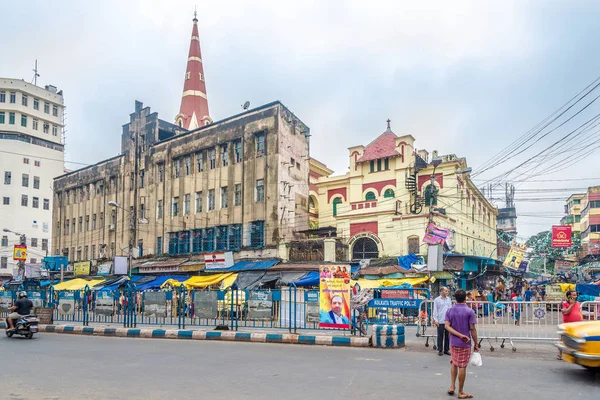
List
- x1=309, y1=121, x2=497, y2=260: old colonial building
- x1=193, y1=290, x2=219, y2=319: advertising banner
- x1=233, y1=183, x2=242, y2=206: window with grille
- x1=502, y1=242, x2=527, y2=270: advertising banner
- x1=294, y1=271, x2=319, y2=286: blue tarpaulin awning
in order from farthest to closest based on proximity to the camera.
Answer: x1=233, y1=183, x2=242, y2=206: window with grille → x1=309, y1=121, x2=497, y2=260: old colonial building → x1=502, y1=242, x2=527, y2=270: advertising banner → x1=294, y1=271, x2=319, y2=286: blue tarpaulin awning → x1=193, y1=290, x2=219, y2=319: advertising banner

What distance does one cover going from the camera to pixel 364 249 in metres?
32.1

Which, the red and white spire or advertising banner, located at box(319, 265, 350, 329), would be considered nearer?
advertising banner, located at box(319, 265, 350, 329)

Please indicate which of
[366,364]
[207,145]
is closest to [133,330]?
[366,364]

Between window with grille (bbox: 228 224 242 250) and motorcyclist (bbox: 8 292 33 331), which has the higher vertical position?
window with grille (bbox: 228 224 242 250)

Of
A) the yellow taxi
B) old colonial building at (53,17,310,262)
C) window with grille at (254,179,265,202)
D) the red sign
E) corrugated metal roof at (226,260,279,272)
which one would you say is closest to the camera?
the yellow taxi

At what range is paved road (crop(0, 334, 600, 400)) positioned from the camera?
7398 mm

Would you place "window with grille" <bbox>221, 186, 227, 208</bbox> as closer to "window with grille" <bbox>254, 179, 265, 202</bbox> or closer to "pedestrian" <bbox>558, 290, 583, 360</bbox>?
"window with grille" <bbox>254, 179, 265, 202</bbox>

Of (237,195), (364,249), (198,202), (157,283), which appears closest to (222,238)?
(237,195)

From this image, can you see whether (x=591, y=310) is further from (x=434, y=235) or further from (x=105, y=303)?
(x=105, y=303)

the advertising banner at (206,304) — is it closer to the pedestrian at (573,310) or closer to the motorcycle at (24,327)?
the motorcycle at (24,327)

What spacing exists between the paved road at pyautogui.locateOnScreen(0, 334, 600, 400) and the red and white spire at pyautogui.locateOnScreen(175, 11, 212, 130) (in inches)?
1467

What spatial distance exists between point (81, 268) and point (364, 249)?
27090mm

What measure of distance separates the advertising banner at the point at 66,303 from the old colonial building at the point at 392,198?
17.2 m

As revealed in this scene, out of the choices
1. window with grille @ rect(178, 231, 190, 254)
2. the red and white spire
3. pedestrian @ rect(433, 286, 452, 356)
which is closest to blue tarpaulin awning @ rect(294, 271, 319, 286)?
window with grille @ rect(178, 231, 190, 254)
